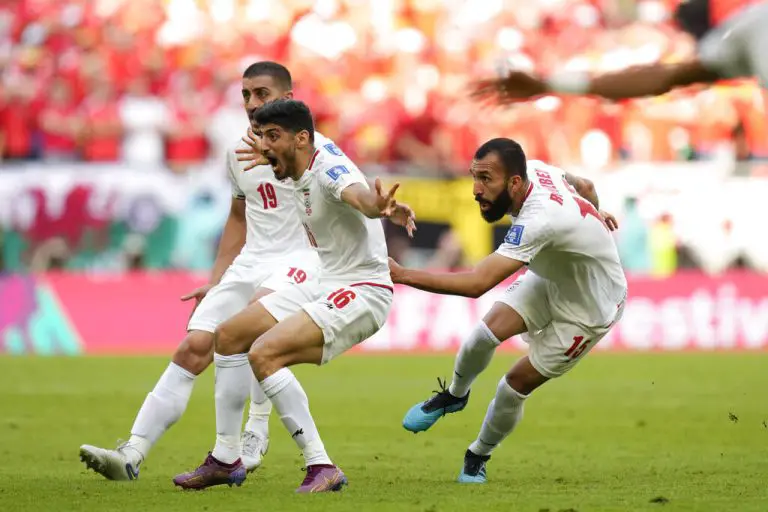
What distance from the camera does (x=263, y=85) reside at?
8.46 m

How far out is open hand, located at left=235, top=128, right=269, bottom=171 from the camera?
25.1 feet

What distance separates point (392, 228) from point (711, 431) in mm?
9661

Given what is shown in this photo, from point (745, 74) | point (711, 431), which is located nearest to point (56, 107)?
point (711, 431)

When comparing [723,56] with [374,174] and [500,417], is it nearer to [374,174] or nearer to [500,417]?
[500,417]

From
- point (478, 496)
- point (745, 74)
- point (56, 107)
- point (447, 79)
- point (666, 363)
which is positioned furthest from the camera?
point (447, 79)

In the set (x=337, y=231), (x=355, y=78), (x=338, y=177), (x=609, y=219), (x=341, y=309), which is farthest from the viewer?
(x=355, y=78)

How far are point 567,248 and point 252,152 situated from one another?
2.01m

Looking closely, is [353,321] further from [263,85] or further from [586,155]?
[586,155]

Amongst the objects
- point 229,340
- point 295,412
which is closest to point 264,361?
point 295,412

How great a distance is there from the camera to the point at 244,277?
343 inches

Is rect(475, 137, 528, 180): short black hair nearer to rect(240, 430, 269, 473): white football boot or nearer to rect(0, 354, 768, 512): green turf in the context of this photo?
rect(0, 354, 768, 512): green turf

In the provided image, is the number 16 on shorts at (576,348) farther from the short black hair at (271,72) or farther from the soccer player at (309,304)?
the short black hair at (271,72)

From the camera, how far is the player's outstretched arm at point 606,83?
5.77 m

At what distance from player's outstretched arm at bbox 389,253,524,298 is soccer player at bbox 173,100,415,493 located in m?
0.27
